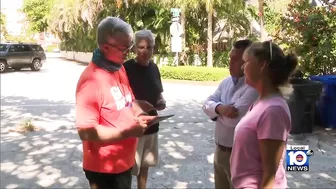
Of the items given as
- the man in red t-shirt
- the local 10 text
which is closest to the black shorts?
the man in red t-shirt

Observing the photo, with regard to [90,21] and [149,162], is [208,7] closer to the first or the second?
[90,21]

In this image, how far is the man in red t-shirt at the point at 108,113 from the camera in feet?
6.34

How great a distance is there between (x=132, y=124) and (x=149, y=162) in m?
1.29

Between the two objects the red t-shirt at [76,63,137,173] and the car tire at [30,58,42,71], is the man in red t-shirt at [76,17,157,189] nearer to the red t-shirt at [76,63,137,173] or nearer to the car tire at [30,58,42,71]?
the red t-shirt at [76,63,137,173]

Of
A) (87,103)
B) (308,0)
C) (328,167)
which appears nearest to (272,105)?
(87,103)

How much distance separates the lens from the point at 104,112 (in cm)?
199

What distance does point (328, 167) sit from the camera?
448 centimetres

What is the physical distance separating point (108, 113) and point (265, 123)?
2.82ft

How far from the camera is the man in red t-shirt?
193 cm

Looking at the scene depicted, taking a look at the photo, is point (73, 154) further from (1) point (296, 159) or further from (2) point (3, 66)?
(2) point (3, 66)

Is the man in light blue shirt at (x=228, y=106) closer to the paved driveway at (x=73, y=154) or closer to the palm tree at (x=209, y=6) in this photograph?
the paved driveway at (x=73, y=154)

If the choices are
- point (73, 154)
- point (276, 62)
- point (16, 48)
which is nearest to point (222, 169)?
point (276, 62)

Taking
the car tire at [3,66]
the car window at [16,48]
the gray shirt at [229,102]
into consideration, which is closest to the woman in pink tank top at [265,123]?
the gray shirt at [229,102]

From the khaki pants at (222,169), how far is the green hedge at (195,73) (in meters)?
12.0
